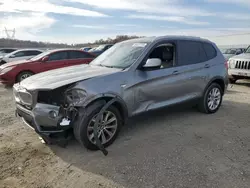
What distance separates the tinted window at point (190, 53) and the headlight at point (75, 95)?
227 cm

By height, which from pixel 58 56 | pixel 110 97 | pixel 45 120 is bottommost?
pixel 45 120

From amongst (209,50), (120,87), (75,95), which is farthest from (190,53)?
(75,95)

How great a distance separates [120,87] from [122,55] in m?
1.00

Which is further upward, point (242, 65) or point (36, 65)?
point (242, 65)

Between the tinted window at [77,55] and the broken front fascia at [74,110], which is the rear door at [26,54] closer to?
the tinted window at [77,55]

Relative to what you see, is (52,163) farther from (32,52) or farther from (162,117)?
(32,52)

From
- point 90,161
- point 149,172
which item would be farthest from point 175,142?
point 90,161

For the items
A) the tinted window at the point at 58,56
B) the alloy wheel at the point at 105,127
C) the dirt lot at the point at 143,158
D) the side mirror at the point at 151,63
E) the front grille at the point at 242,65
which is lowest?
the dirt lot at the point at 143,158

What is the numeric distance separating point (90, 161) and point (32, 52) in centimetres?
1180

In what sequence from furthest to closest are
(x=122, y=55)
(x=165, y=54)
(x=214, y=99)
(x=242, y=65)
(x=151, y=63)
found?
(x=242, y=65) < (x=214, y=99) < (x=165, y=54) < (x=122, y=55) < (x=151, y=63)

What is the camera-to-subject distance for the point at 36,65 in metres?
9.40

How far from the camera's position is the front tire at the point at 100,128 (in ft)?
11.4

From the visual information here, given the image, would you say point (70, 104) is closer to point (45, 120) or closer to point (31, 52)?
point (45, 120)

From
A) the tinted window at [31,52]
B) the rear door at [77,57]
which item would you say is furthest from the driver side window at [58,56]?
the tinted window at [31,52]
